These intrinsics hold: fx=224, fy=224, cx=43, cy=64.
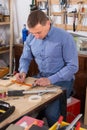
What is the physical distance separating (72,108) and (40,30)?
1100 mm

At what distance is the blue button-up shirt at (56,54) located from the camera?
1.91 meters

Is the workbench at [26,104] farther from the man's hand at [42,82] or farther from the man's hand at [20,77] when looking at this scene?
the man's hand at [20,77]

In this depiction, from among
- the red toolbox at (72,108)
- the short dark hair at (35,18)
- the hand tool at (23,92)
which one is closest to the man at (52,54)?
the short dark hair at (35,18)

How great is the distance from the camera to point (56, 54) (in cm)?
196

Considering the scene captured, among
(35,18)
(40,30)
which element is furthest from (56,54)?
(35,18)

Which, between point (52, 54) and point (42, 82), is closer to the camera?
point (42, 82)

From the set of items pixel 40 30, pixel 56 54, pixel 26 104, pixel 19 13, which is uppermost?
pixel 19 13

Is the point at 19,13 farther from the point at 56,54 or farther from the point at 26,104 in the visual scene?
the point at 26,104

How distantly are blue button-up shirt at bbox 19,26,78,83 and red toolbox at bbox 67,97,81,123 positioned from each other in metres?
0.61

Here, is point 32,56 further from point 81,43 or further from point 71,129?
point 71,129

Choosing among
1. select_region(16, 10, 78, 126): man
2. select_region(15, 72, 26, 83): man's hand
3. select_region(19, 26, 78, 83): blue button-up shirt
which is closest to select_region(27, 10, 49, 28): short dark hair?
select_region(16, 10, 78, 126): man

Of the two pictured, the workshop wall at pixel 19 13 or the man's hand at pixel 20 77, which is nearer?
the man's hand at pixel 20 77

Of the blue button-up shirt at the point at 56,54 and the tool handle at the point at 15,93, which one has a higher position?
the blue button-up shirt at the point at 56,54

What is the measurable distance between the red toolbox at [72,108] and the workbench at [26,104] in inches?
33.2
